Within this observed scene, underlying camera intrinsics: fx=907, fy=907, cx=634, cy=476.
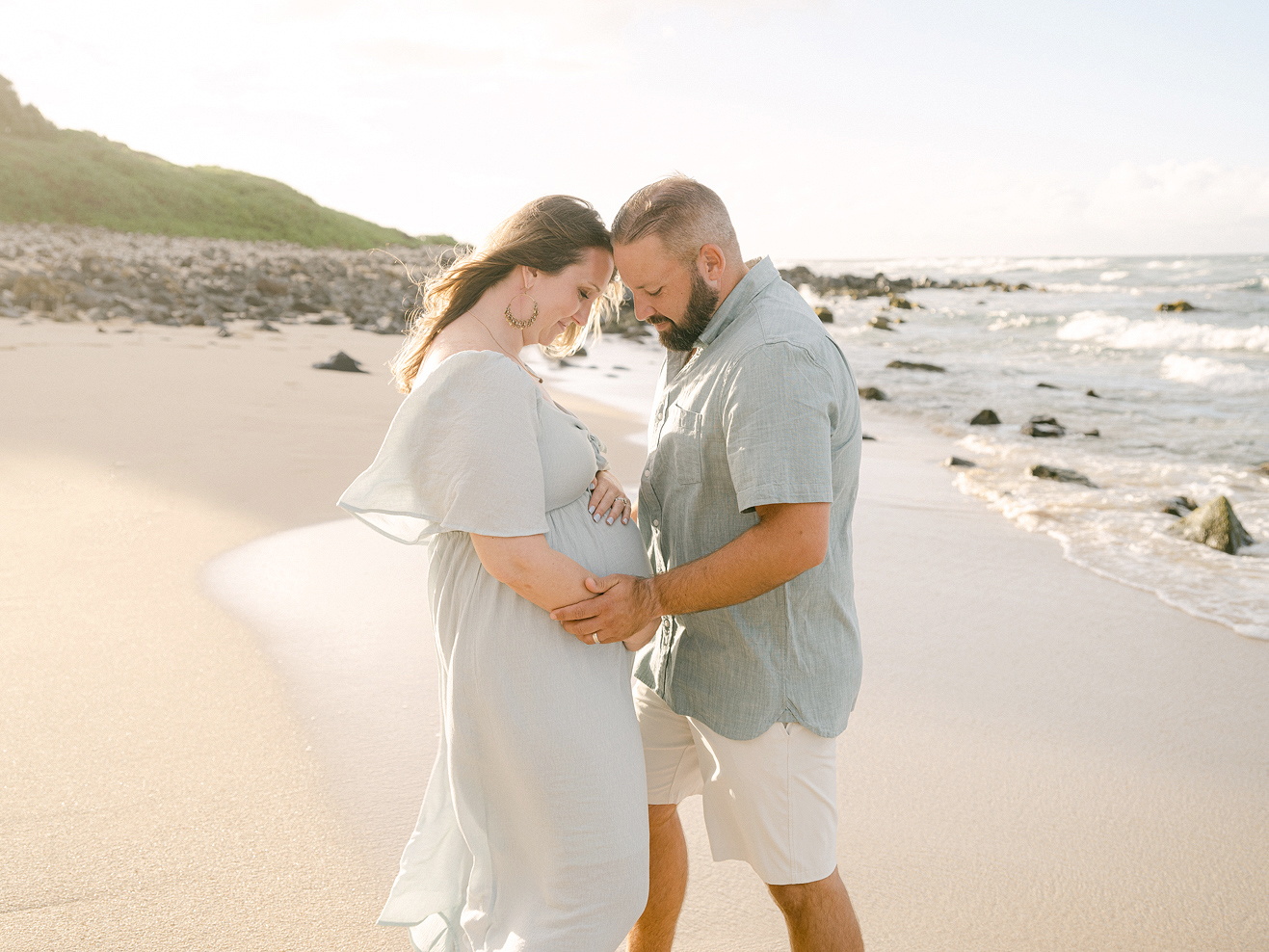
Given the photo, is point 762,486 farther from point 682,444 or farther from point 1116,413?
point 1116,413

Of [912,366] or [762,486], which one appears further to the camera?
[912,366]

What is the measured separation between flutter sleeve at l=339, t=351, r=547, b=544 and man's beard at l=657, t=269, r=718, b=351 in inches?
21.0

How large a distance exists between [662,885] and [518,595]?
1032 mm

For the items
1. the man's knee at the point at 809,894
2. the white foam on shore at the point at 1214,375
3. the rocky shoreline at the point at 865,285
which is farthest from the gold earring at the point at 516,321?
the rocky shoreline at the point at 865,285

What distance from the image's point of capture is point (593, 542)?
2.13 m

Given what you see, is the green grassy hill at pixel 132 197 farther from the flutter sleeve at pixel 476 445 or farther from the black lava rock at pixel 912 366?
the flutter sleeve at pixel 476 445

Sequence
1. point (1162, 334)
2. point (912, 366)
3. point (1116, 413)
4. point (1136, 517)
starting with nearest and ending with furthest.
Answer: point (1136, 517) → point (1116, 413) → point (912, 366) → point (1162, 334)

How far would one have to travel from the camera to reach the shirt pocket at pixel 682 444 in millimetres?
2191

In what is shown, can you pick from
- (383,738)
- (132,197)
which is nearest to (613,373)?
(383,738)

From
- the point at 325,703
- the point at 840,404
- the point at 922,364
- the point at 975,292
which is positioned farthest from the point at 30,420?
the point at 975,292

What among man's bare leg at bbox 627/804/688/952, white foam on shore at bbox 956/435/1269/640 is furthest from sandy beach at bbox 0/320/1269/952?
white foam on shore at bbox 956/435/1269/640

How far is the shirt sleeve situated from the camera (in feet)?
6.40

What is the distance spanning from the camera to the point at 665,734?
2.54 metres

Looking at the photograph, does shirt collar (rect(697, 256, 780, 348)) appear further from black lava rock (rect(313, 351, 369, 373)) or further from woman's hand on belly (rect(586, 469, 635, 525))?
black lava rock (rect(313, 351, 369, 373))
